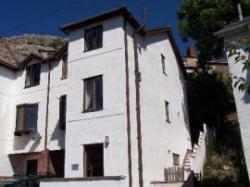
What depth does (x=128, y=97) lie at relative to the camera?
699 inches

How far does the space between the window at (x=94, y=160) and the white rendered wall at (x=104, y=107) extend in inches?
10.4

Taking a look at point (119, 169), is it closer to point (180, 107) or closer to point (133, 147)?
point (133, 147)

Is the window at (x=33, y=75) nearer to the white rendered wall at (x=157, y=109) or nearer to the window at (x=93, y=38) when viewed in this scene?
the window at (x=93, y=38)

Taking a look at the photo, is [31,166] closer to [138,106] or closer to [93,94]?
[93,94]

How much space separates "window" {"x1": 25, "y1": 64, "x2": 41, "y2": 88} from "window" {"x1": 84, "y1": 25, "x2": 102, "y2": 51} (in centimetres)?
595

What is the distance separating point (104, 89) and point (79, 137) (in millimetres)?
2812

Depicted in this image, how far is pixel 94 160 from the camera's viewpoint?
1764 centimetres

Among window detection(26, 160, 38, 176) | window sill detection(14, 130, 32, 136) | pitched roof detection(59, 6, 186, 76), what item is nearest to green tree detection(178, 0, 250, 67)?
pitched roof detection(59, 6, 186, 76)

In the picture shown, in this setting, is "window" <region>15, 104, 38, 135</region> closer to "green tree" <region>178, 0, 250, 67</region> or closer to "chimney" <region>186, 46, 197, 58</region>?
"green tree" <region>178, 0, 250, 67</region>

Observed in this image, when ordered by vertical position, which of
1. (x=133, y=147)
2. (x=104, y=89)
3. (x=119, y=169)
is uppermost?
(x=104, y=89)

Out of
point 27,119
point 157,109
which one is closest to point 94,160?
point 157,109

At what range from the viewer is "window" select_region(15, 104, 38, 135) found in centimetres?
2317

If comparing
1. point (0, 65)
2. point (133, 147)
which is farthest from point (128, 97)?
point (0, 65)

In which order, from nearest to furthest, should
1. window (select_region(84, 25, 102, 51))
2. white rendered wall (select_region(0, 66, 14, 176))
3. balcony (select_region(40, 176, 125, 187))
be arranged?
1. balcony (select_region(40, 176, 125, 187))
2. window (select_region(84, 25, 102, 51))
3. white rendered wall (select_region(0, 66, 14, 176))
